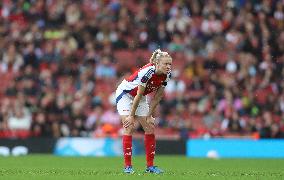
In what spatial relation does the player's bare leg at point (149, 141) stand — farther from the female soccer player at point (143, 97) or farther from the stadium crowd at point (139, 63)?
the stadium crowd at point (139, 63)

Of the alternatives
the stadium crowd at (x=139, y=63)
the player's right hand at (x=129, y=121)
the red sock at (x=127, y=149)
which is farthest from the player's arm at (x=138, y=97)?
the stadium crowd at (x=139, y=63)

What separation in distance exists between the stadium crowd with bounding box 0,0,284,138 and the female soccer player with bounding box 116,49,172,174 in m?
10.5

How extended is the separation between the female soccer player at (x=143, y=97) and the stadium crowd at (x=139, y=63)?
10515mm

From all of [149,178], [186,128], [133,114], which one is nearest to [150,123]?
[133,114]

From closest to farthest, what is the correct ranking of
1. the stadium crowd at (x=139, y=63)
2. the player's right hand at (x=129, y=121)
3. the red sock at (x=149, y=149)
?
1. the player's right hand at (x=129, y=121)
2. the red sock at (x=149, y=149)
3. the stadium crowd at (x=139, y=63)

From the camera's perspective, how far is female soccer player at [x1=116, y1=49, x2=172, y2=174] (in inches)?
523

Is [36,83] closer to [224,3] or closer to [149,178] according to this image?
[224,3]

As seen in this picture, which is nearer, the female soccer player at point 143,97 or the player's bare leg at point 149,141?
the female soccer player at point 143,97

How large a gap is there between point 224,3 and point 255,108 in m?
5.11

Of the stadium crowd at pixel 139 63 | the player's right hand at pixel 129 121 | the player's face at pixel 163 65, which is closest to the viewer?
the player's face at pixel 163 65

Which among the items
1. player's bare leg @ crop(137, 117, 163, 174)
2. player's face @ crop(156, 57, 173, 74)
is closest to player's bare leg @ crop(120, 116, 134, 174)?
player's bare leg @ crop(137, 117, 163, 174)

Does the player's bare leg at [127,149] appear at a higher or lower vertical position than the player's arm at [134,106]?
lower

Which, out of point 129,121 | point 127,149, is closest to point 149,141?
point 127,149

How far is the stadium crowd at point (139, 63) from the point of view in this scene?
2494cm
